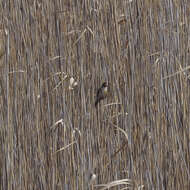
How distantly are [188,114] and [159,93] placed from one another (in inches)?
4.8

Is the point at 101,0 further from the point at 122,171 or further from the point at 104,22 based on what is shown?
the point at 122,171

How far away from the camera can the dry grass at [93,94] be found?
73.4 inches

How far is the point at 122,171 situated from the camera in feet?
6.24

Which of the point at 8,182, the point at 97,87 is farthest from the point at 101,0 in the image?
the point at 8,182

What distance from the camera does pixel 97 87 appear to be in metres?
1.92

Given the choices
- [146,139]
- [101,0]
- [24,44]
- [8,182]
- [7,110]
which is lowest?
[8,182]

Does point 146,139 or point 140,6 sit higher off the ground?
point 140,6

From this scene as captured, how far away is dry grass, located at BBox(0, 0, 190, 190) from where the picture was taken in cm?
186

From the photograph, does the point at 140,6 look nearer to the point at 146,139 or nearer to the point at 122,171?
the point at 146,139

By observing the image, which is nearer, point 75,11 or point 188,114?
point 188,114

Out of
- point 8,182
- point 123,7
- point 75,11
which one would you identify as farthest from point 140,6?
point 8,182

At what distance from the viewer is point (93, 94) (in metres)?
1.92

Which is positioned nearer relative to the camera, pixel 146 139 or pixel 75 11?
pixel 146 139

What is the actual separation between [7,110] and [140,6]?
59 centimetres
